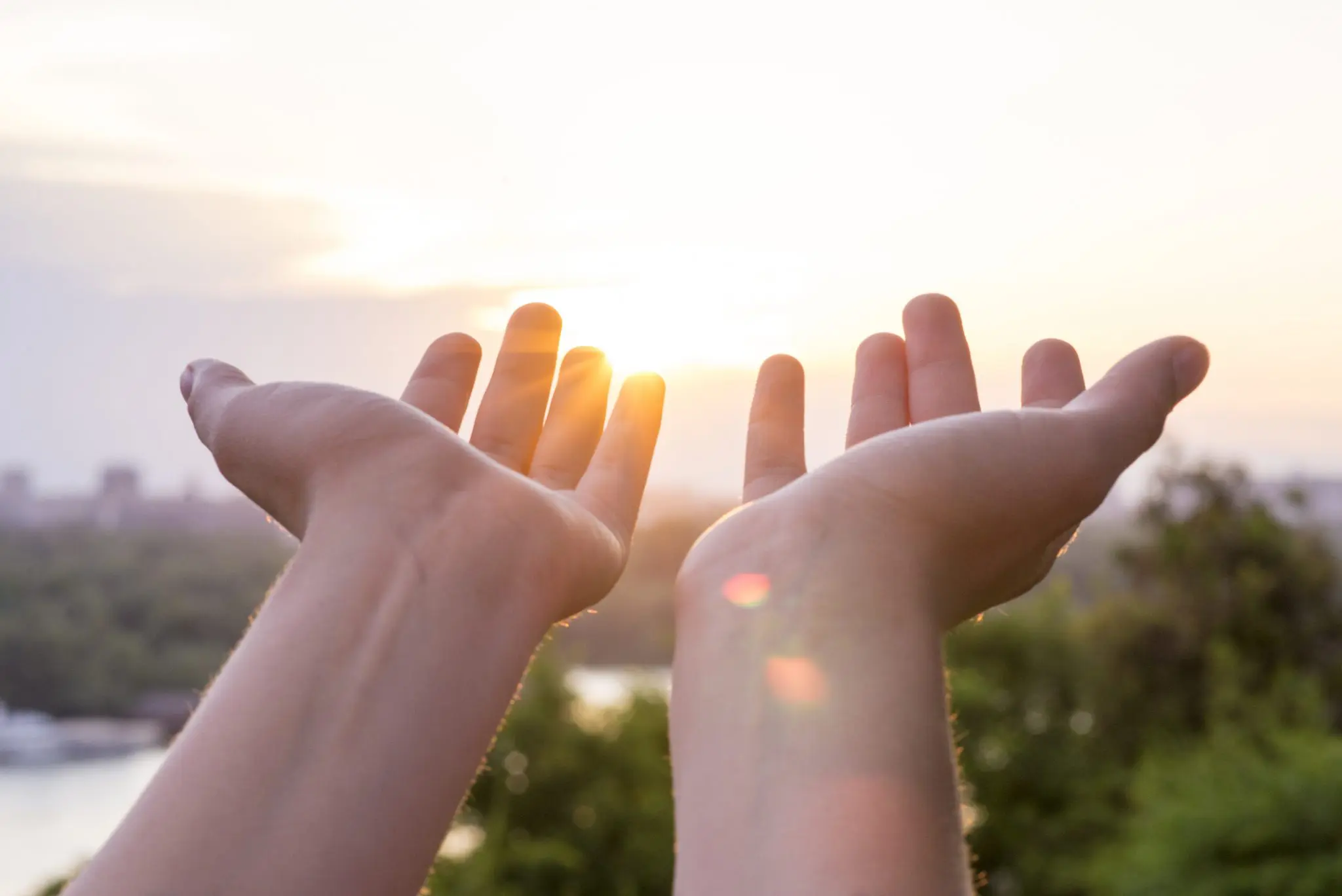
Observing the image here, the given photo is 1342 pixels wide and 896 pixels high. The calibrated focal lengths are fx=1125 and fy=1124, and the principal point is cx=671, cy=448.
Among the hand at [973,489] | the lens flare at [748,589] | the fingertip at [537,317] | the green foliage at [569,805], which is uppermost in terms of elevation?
the green foliage at [569,805]

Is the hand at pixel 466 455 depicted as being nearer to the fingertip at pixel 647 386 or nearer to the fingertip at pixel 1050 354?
the fingertip at pixel 647 386

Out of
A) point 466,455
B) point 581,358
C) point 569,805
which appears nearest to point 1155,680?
point 569,805

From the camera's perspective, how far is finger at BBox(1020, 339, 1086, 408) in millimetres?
1146

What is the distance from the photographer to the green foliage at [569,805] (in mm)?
5406

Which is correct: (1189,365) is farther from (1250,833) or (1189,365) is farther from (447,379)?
(1250,833)

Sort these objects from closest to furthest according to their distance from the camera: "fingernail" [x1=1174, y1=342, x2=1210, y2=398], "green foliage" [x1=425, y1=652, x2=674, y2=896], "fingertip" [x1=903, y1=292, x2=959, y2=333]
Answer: "fingernail" [x1=1174, y1=342, x2=1210, y2=398], "fingertip" [x1=903, y1=292, x2=959, y2=333], "green foliage" [x1=425, y1=652, x2=674, y2=896]

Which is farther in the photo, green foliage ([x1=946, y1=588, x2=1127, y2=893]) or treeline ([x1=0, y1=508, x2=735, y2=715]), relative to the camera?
green foliage ([x1=946, y1=588, x2=1127, y2=893])

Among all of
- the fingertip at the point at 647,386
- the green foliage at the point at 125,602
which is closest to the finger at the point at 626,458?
the fingertip at the point at 647,386

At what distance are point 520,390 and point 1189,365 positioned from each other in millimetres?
682

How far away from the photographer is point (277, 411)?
1.03m

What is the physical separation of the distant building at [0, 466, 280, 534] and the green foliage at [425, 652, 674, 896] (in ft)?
6.53

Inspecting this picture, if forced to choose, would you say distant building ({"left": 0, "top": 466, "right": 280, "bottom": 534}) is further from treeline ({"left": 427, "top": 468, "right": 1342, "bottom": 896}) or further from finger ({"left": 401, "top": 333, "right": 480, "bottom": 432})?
finger ({"left": 401, "top": 333, "right": 480, "bottom": 432})

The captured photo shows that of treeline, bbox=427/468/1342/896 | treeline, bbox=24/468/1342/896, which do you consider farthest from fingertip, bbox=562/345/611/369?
treeline, bbox=427/468/1342/896

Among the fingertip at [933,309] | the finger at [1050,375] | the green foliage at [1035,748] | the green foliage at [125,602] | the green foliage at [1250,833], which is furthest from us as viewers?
the green foliage at [1035,748]
